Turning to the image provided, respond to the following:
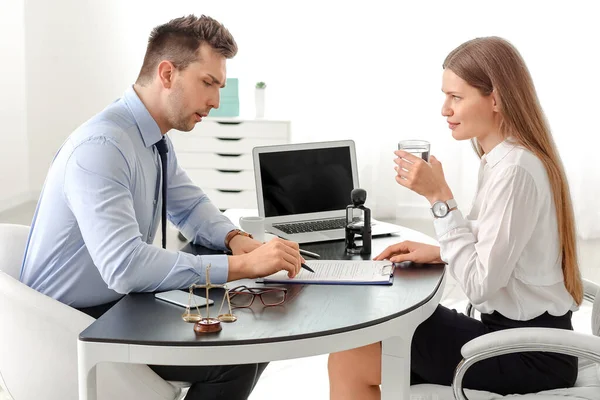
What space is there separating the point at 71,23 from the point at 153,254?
4.89 metres

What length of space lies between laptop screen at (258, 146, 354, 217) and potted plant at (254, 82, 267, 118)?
3.00 meters

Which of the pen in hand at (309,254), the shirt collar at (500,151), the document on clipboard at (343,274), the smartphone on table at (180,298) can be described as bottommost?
the smartphone on table at (180,298)

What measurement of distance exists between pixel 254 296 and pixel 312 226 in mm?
818

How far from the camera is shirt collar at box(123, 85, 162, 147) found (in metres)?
2.36

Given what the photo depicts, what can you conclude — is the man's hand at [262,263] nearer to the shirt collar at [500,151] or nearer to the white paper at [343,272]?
the white paper at [343,272]

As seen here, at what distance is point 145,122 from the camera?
236cm

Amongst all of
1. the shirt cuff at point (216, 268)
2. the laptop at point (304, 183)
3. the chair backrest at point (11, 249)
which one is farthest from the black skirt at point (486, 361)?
the chair backrest at point (11, 249)

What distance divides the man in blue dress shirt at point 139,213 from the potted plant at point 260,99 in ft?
11.3

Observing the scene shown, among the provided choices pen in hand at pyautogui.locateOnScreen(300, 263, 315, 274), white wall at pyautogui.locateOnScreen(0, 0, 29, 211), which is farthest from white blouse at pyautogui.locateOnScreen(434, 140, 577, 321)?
white wall at pyautogui.locateOnScreen(0, 0, 29, 211)

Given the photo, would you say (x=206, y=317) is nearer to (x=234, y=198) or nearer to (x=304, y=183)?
(x=304, y=183)

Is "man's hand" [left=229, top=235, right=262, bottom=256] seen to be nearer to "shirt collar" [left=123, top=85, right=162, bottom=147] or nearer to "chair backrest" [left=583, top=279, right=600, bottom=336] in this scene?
"shirt collar" [left=123, top=85, right=162, bottom=147]

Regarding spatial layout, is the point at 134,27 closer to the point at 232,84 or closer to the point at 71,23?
the point at 71,23

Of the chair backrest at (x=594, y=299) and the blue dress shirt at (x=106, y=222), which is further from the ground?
the blue dress shirt at (x=106, y=222)

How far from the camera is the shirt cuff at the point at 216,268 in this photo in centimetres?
213
